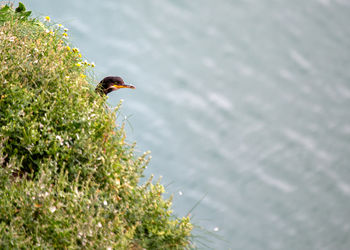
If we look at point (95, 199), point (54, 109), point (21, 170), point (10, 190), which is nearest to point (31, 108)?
point (54, 109)

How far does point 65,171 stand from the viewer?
6043 mm

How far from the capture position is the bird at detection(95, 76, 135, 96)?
23.8 feet

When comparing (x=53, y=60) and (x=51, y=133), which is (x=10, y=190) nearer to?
(x=51, y=133)

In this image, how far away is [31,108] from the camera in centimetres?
624

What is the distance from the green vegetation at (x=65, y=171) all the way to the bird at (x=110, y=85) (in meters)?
0.18

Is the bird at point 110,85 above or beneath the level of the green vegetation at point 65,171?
above

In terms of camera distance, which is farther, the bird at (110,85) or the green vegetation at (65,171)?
the bird at (110,85)

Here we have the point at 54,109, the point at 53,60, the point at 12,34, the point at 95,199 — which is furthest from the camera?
the point at 12,34

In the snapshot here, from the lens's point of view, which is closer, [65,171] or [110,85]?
[65,171]

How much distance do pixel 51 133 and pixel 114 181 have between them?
0.86 meters

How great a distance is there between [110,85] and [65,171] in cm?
156

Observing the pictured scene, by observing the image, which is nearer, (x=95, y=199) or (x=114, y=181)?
(x=95, y=199)

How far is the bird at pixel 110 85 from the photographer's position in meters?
7.25

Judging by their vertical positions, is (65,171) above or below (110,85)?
below
